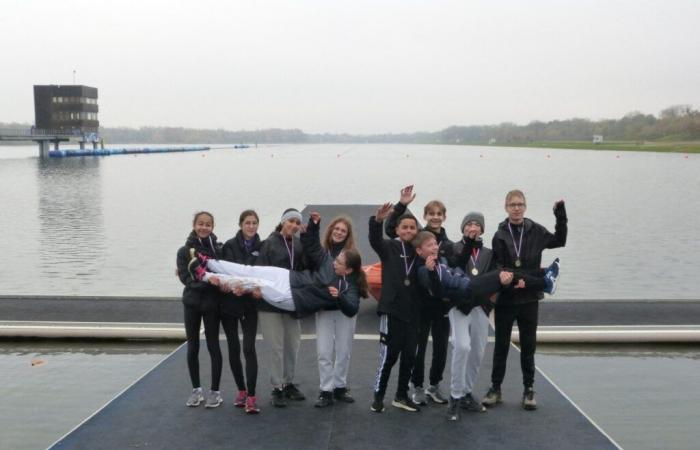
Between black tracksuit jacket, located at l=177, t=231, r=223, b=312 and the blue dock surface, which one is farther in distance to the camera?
black tracksuit jacket, located at l=177, t=231, r=223, b=312

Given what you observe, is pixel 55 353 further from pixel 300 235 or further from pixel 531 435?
pixel 531 435

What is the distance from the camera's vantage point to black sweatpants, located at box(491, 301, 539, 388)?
6.00 metres

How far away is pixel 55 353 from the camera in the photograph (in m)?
9.17

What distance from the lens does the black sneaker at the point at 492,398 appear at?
6074 millimetres

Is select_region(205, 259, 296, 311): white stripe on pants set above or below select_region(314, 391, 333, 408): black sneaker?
above

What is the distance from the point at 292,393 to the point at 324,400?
35cm

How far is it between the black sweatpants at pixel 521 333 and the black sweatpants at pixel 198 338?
244cm

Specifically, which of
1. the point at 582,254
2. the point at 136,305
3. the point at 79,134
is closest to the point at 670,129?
the point at 79,134

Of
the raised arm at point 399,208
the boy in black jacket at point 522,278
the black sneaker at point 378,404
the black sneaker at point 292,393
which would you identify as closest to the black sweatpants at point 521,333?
the boy in black jacket at point 522,278

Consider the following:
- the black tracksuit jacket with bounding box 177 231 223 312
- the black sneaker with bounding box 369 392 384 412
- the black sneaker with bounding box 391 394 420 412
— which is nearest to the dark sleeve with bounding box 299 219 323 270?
the black tracksuit jacket with bounding box 177 231 223 312

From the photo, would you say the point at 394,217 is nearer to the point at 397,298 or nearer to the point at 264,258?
the point at 397,298

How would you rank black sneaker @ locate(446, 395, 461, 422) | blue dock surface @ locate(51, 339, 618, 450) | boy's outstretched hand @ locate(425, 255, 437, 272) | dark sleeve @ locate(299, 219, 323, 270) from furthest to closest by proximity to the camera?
dark sleeve @ locate(299, 219, 323, 270), black sneaker @ locate(446, 395, 461, 422), boy's outstretched hand @ locate(425, 255, 437, 272), blue dock surface @ locate(51, 339, 618, 450)

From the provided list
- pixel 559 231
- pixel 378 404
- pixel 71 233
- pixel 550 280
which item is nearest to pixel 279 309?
pixel 378 404

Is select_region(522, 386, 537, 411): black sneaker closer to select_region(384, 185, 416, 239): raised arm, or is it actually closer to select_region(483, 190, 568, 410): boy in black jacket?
select_region(483, 190, 568, 410): boy in black jacket
